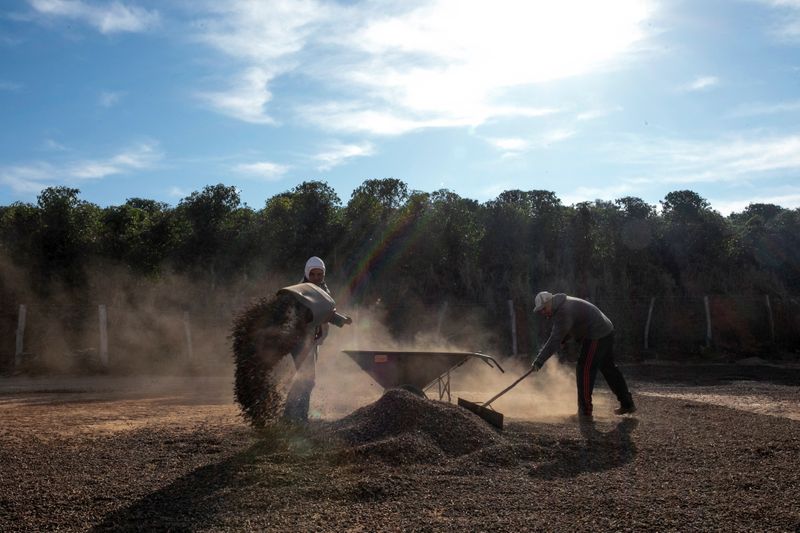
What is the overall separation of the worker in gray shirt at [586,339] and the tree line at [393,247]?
969 centimetres

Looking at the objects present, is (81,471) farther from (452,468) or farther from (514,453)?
(514,453)

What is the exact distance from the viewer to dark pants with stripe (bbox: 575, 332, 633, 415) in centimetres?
912

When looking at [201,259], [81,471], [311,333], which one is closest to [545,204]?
[201,259]

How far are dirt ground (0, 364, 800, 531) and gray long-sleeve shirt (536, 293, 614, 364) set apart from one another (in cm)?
114

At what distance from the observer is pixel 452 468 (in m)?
5.89

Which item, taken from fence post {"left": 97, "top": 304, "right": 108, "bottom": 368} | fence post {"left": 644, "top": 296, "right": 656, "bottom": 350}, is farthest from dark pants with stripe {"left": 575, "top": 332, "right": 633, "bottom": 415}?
fence post {"left": 97, "top": 304, "right": 108, "bottom": 368}

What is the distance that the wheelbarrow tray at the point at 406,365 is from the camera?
9.11m

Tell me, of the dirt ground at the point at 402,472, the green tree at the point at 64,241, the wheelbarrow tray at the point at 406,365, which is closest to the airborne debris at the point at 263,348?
the dirt ground at the point at 402,472

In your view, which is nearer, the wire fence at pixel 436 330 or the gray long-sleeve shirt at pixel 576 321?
the gray long-sleeve shirt at pixel 576 321

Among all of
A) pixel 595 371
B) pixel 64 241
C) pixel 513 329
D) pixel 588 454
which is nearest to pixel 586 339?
pixel 595 371

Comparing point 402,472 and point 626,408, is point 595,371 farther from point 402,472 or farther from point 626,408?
point 402,472

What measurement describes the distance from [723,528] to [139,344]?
644 inches

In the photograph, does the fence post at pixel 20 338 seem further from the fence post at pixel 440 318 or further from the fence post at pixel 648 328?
the fence post at pixel 648 328

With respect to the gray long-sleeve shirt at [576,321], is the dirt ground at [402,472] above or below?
below
